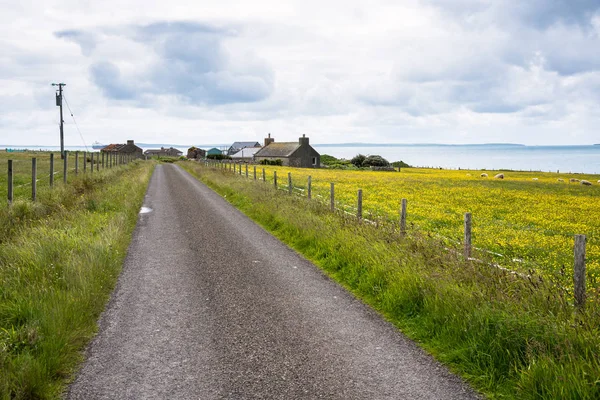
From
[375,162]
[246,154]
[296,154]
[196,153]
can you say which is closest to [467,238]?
[375,162]

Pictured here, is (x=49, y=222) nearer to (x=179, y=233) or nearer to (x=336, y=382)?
(x=179, y=233)

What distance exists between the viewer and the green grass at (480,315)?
188 inches

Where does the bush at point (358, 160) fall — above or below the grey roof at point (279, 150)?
below

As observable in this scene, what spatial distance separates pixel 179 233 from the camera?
14.8 m

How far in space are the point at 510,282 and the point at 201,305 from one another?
4987 mm

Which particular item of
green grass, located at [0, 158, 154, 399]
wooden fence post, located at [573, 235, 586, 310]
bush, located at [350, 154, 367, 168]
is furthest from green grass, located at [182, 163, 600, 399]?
bush, located at [350, 154, 367, 168]

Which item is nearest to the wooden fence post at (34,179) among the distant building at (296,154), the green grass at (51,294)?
the green grass at (51,294)

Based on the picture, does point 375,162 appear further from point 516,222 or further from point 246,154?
point 516,222

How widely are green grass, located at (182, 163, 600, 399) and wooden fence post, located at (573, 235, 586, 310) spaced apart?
0.15m

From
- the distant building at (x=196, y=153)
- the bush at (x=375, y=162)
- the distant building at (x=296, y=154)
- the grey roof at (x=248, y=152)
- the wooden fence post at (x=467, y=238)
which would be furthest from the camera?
the distant building at (x=196, y=153)

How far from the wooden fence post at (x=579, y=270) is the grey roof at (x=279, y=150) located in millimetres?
89567

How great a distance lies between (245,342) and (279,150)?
9436 cm

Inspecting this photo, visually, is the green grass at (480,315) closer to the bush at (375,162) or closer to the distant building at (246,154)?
the bush at (375,162)

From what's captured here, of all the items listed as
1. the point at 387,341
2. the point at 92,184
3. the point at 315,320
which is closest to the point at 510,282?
the point at 387,341
